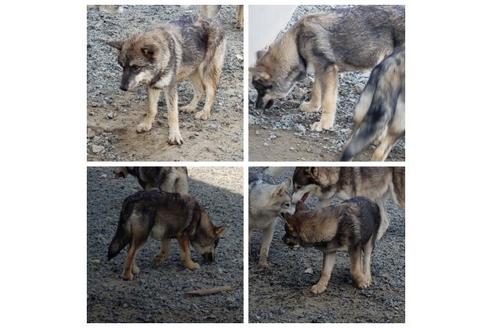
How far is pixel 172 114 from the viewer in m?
4.70

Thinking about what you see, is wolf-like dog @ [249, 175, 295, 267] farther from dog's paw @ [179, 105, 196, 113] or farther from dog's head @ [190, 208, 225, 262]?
dog's paw @ [179, 105, 196, 113]

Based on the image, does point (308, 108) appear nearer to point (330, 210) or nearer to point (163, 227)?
point (330, 210)

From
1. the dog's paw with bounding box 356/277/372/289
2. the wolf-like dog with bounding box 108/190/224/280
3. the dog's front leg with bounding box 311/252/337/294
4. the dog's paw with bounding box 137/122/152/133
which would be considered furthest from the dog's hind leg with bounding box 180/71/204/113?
the dog's paw with bounding box 356/277/372/289

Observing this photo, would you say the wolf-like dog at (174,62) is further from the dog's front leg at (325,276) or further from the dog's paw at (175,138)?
the dog's front leg at (325,276)

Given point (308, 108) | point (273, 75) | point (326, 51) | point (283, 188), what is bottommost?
point (283, 188)

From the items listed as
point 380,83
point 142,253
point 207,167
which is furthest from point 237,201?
point 380,83

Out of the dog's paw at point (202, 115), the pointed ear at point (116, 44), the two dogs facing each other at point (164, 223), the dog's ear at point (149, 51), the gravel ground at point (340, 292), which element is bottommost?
the gravel ground at point (340, 292)

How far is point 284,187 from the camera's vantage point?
4.73 m

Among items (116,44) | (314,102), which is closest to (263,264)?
(314,102)

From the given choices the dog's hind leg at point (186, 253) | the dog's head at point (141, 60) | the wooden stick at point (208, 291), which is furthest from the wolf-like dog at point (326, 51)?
the wooden stick at point (208, 291)

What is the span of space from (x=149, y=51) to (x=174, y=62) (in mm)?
149

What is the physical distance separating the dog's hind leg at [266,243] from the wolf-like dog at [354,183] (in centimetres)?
20

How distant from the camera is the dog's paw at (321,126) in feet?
15.4

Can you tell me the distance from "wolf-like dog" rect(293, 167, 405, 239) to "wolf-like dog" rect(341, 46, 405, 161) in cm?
8
